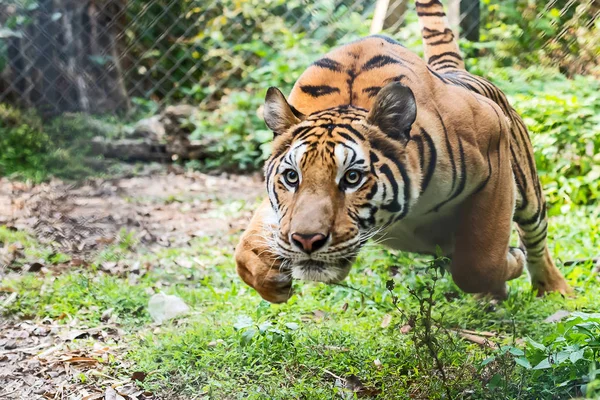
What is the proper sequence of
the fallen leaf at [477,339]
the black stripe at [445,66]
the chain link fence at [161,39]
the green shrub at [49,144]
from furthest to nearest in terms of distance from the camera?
the chain link fence at [161,39]
the green shrub at [49,144]
the black stripe at [445,66]
the fallen leaf at [477,339]

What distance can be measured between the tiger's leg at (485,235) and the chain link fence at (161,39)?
3.75m

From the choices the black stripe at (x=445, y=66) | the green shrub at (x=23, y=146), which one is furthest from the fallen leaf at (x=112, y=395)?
the green shrub at (x=23, y=146)

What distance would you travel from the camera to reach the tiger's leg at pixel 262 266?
10.0 ft

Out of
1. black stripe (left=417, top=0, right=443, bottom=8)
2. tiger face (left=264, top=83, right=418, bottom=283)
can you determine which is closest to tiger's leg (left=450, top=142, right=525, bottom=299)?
tiger face (left=264, top=83, right=418, bottom=283)

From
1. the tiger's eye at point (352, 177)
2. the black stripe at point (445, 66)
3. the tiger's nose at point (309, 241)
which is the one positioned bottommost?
the tiger's nose at point (309, 241)

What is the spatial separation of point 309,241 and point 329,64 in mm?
1027

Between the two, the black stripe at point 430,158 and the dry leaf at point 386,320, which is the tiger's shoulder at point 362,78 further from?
the dry leaf at point 386,320

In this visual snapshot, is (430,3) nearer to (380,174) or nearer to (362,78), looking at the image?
(362,78)

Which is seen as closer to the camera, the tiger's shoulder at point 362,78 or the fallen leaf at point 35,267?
the tiger's shoulder at point 362,78

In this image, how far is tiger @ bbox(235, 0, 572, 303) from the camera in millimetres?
2682

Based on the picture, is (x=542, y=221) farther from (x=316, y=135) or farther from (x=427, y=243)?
(x=316, y=135)

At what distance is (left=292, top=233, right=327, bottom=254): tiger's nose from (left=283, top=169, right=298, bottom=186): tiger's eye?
0.26m

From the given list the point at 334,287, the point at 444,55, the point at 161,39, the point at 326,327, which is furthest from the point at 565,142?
the point at 161,39

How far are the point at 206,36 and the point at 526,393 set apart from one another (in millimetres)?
7042
